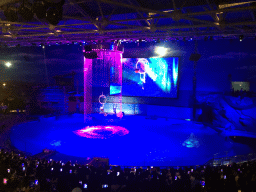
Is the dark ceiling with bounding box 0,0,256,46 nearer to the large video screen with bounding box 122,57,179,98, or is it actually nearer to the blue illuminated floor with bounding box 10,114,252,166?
the large video screen with bounding box 122,57,179,98

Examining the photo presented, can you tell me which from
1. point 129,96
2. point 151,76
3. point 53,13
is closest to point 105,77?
point 129,96

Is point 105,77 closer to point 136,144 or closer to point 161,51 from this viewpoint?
point 161,51

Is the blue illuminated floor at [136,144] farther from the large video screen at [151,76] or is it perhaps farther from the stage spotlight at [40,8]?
the stage spotlight at [40,8]

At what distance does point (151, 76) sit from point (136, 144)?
25.1 ft

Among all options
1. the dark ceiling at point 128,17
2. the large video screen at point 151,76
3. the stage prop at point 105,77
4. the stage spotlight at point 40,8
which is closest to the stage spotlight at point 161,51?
the large video screen at point 151,76

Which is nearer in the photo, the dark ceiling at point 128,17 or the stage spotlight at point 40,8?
the stage spotlight at point 40,8

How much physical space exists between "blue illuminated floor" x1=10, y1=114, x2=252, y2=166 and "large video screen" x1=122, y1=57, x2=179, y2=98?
336 centimetres

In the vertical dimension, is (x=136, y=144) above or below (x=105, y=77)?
below

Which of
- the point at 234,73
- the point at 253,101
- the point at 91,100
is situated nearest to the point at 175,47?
the point at 234,73

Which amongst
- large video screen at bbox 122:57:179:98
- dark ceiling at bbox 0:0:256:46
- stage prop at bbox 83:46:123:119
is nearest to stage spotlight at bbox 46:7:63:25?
dark ceiling at bbox 0:0:256:46

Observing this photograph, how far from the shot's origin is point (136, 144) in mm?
9133

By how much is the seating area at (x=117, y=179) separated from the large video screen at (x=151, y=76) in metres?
10.3

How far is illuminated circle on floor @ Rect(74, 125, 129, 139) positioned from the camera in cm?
1049

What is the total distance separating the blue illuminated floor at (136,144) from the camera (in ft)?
24.8
